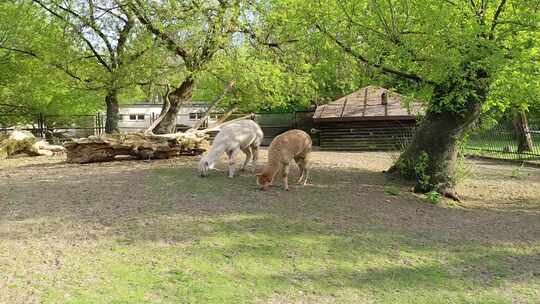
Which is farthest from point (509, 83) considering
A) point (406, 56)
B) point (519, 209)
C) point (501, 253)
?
point (501, 253)

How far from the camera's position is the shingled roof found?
2156cm

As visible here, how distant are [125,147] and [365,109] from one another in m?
12.6

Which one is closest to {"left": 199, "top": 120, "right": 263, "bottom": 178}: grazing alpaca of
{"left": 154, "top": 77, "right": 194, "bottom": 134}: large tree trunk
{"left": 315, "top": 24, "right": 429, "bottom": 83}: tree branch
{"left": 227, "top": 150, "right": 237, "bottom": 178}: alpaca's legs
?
{"left": 227, "top": 150, "right": 237, "bottom": 178}: alpaca's legs

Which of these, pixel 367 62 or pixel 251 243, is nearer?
pixel 251 243

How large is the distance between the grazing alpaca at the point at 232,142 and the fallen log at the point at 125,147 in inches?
135

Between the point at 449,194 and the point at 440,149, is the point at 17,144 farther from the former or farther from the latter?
the point at 449,194

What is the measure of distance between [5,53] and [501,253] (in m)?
19.4

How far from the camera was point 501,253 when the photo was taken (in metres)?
6.26

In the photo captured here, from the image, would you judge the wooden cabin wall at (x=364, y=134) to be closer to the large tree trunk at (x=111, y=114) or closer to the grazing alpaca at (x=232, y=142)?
the large tree trunk at (x=111, y=114)

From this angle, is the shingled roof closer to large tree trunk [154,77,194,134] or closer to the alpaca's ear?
large tree trunk [154,77,194,134]

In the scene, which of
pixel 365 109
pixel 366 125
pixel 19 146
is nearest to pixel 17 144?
pixel 19 146

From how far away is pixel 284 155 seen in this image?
29.8 ft

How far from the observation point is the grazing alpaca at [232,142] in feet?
33.3

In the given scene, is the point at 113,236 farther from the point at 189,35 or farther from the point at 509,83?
the point at 189,35
